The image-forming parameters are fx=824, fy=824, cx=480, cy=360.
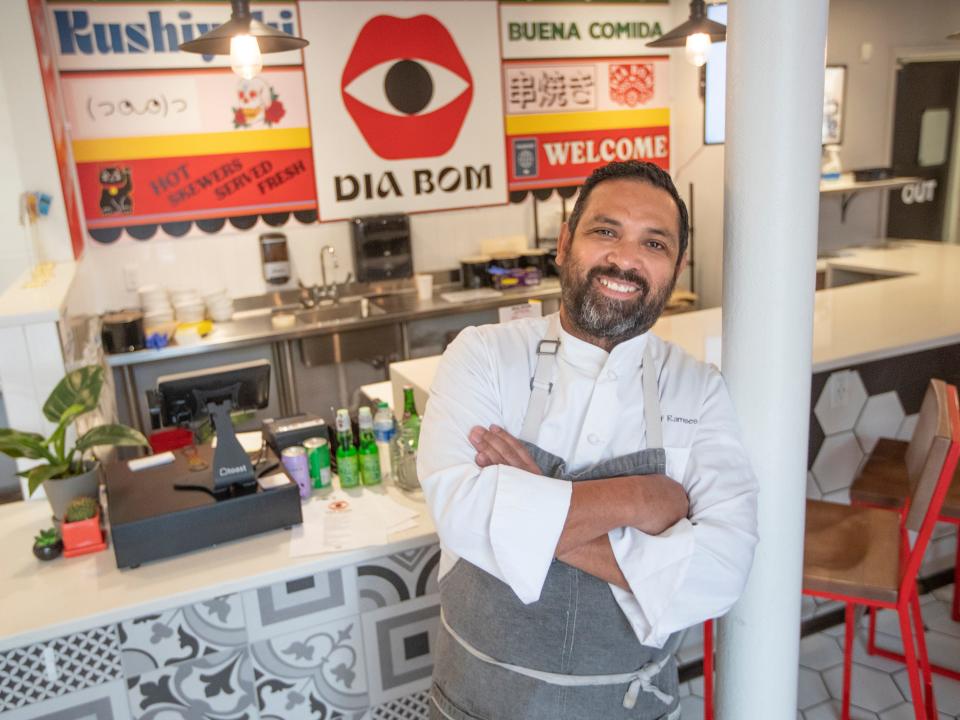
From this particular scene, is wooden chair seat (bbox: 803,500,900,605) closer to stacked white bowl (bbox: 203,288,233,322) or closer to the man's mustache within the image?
the man's mustache

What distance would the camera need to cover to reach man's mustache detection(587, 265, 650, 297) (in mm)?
1565

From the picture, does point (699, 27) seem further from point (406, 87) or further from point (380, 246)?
point (380, 246)

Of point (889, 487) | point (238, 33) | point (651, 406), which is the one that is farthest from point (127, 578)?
point (889, 487)

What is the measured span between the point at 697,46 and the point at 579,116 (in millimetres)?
2256

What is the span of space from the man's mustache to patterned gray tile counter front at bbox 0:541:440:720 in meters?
0.90

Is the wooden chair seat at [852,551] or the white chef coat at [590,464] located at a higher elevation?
the white chef coat at [590,464]

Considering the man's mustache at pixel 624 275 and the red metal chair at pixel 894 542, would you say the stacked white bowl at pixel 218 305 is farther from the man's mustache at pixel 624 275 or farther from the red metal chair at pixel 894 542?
the man's mustache at pixel 624 275

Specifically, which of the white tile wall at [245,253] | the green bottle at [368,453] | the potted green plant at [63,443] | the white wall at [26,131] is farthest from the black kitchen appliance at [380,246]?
the potted green plant at [63,443]

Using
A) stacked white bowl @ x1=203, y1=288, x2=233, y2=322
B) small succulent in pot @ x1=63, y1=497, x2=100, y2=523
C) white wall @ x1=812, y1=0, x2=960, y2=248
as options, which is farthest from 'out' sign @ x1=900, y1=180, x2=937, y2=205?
small succulent in pot @ x1=63, y1=497, x2=100, y2=523

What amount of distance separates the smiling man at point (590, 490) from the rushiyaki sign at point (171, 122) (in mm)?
3535

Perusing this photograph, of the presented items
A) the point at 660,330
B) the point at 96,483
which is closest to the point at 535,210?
the point at 660,330

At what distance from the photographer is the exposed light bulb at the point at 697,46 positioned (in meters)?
3.44

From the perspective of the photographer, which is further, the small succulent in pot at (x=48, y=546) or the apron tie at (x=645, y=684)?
the small succulent in pot at (x=48, y=546)

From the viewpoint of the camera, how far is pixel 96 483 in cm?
223
